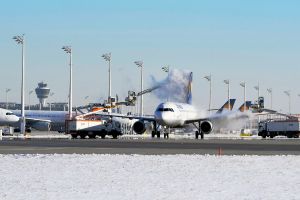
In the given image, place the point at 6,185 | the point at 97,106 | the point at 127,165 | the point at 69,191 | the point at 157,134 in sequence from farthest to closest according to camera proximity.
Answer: the point at 97,106
the point at 157,134
the point at 127,165
the point at 6,185
the point at 69,191

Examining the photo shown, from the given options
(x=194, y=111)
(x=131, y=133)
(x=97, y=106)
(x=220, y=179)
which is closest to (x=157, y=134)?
(x=194, y=111)

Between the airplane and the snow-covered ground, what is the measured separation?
5387cm

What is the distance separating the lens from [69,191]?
18656 mm

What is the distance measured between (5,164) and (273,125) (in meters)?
85.1

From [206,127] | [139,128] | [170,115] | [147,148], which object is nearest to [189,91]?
[206,127]

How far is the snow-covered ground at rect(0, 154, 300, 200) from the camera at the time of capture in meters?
18.0

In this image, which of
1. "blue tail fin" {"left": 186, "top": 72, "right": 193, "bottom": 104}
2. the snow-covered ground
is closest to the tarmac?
the snow-covered ground

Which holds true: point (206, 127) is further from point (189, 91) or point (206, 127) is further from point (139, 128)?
point (189, 91)

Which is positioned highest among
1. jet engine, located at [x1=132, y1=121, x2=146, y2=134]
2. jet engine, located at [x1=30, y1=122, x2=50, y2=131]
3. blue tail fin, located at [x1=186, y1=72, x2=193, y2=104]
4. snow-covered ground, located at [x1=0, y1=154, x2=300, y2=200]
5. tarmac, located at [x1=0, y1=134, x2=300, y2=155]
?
blue tail fin, located at [x1=186, y1=72, x2=193, y2=104]

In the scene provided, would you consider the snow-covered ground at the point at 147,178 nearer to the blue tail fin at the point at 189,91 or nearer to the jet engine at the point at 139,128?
the jet engine at the point at 139,128

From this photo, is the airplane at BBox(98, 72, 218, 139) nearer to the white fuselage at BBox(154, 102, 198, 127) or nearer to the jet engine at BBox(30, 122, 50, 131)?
the white fuselage at BBox(154, 102, 198, 127)

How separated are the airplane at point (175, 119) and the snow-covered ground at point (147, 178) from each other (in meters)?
53.9

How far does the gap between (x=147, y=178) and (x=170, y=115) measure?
63.9 metres

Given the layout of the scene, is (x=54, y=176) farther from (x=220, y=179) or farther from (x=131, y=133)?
(x=131, y=133)
